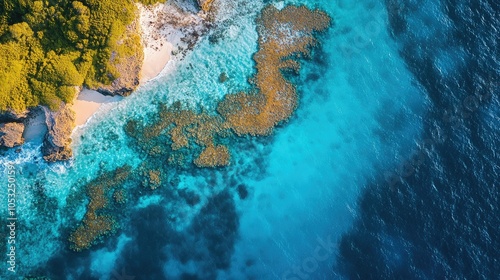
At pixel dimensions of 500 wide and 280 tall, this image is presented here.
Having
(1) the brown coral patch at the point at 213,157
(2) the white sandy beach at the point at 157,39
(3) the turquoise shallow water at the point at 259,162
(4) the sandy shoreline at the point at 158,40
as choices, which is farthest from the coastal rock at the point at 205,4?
(1) the brown coral patch at the point at 213,157

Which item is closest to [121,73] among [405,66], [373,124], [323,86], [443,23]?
[323,86]

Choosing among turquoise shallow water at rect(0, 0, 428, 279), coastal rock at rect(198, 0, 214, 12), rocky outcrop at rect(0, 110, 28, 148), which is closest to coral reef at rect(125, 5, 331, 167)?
turquoise shallow water at rect(0, 0, 428, 279)

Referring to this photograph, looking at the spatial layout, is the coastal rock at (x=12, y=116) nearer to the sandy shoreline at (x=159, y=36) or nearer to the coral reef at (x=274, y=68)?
the sandy shoreline at (x=159, y=36)

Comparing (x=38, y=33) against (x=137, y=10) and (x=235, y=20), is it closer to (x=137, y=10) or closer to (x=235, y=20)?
(x=137, y=10)

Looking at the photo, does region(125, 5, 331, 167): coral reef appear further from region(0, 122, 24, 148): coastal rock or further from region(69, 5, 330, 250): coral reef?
region(0, 122, 24, 148): coastal rock

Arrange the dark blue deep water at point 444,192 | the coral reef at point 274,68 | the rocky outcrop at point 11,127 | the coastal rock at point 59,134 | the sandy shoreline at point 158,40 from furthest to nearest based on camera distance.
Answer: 1. the coral reef at point 274,68
2. the sandy shoreline at point 158,40
3. the dark blue deep water at point 444,192
4. the coastal rock at point 59,134
5. the rocky outcrop at point 11,127
